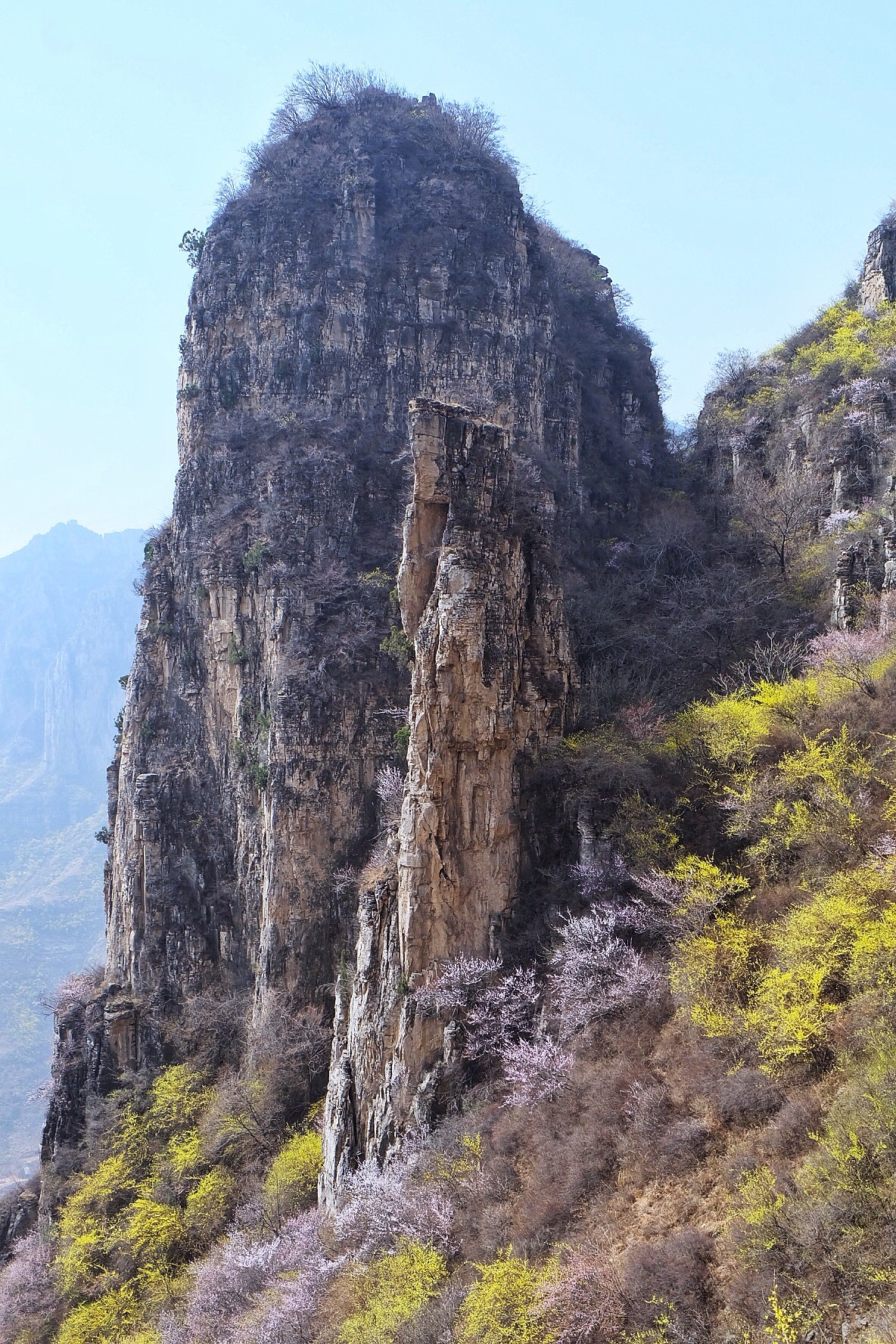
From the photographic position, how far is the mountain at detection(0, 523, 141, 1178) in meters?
98.2

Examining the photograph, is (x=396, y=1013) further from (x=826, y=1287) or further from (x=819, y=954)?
(x=826, y=1287)

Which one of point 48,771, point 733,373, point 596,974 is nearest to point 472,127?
point 733,373

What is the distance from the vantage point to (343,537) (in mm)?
36156

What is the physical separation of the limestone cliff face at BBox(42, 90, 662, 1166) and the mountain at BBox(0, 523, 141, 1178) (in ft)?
196

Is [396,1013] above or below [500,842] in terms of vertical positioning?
below

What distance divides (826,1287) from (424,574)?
16.3 meters

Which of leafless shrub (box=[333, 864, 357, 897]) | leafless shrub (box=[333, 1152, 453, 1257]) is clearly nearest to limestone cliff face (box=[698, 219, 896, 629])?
leafless shrub (box=[333, 1152, 453, 1257])

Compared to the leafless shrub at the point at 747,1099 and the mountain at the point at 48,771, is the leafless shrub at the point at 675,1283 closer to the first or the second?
the leafless shrub at the point at 747,1099

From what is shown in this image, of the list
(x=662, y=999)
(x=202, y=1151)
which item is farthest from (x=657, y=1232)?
(x=202, y=1151)

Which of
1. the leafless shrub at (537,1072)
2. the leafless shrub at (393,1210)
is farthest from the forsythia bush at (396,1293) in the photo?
the leafless shrub at (537,1072)

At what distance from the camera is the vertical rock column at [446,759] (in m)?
19.3

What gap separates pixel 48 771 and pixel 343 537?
469ft

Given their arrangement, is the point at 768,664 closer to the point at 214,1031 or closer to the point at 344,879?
the point at 344,879

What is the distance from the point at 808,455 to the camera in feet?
119
